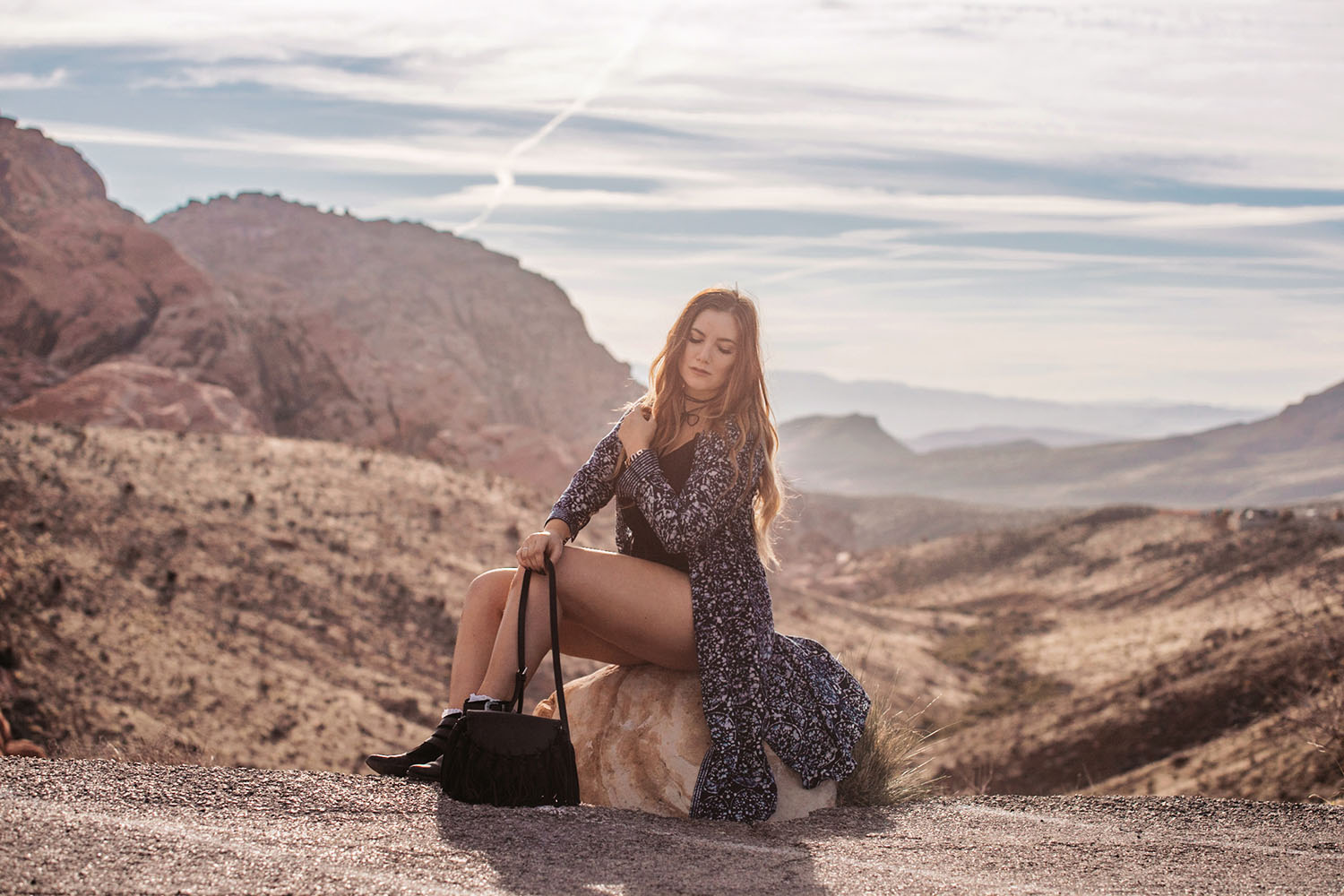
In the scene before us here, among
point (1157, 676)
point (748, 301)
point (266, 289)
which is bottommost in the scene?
point (1157, 676)

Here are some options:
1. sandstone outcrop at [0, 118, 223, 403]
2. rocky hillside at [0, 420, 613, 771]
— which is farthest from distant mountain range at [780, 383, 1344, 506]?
rocky hillside at [0, 420, 613, 771]

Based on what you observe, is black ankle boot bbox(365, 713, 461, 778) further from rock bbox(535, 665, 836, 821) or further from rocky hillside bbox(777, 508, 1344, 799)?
rocky hillside bbox(777, 508, 1344, 799)

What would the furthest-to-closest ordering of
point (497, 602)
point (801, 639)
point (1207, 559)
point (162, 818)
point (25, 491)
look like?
1. point (1207, 559)
2. point (25, 491)
3. point (801, 639)
4. point (497, 602)
5. point (162, 818)

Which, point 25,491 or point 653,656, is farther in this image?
point 25,491

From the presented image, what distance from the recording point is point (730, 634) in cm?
412

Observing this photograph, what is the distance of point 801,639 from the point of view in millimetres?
4805

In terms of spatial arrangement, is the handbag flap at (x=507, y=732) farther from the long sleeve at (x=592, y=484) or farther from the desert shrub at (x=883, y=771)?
the desert shrub at (x=883, y=771)

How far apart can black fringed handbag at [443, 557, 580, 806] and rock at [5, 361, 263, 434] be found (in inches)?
982

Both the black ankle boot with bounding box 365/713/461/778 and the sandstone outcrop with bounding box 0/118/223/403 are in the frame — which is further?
the sandstone outcrop with bounding box 0/118/223/403

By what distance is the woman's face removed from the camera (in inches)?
172

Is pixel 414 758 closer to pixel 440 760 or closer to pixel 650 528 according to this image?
pixel 440 760

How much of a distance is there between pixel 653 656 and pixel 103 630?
30.3 ft

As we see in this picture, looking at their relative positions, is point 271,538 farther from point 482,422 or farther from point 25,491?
point 482,422

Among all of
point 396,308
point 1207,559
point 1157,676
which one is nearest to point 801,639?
point 1157,676
